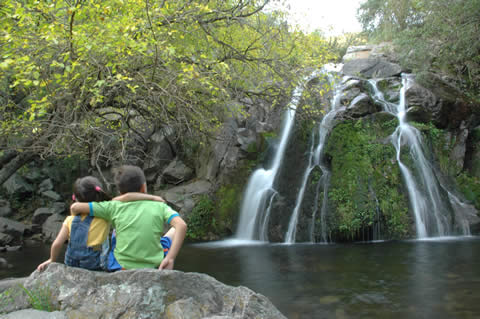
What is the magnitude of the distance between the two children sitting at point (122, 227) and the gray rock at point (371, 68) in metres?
15.1

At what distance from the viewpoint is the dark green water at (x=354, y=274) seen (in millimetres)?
5270

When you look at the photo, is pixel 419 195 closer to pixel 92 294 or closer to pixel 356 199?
pixel 356 199

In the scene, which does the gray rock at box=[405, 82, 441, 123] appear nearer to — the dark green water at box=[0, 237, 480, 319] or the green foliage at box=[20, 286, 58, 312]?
the dark green water at box=[0, 237, 480, 319]

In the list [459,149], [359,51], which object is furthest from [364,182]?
[359,51]

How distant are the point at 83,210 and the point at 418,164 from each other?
→ 34.3ft

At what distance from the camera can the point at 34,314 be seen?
284 cm

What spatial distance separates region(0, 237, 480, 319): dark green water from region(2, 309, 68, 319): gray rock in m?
3.08

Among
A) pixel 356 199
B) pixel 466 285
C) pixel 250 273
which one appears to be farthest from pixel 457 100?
pixel 250 273

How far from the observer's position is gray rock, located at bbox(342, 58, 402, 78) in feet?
54.4

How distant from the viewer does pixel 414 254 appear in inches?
328

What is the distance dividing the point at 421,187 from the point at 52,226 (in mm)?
12602

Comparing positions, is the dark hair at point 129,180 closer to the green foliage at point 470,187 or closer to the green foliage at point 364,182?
the green foliage at point 364,182

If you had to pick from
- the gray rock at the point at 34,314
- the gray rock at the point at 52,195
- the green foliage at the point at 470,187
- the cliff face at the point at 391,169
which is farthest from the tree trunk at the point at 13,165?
the green foliage at the point at 470,187

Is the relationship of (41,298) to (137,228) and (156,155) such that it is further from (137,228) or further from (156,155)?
(156,155)
